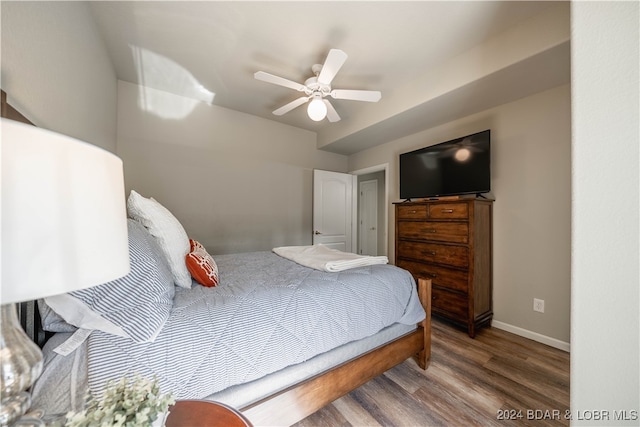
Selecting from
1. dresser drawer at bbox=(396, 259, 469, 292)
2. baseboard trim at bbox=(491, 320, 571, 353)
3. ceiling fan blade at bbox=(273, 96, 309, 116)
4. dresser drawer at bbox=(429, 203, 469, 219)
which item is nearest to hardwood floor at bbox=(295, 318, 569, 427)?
baseboard trim at bbox=(491, 320, 571, 353)

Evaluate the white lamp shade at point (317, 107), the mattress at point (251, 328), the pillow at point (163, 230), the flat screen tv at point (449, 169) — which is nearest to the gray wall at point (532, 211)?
the flat screen tv at point (449, 169)

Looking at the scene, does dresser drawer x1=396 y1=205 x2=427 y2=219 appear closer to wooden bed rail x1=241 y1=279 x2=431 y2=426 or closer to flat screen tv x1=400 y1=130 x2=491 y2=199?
flat screen tv x1=400 y1=130 x2=491 y2=199

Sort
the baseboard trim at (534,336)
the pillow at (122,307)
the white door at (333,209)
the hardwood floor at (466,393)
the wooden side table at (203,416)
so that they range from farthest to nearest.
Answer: the white door at (333,209) < the baseboard trim at (534,336) < the hardwood floor at (466,393) < the pillow at (122,307) < the wooden side table at (203,416)

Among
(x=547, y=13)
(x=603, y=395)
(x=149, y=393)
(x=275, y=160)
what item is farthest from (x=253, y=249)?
(x=547, y=13)

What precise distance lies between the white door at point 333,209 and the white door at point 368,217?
1358 mm

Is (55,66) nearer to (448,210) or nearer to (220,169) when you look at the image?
(220,169)

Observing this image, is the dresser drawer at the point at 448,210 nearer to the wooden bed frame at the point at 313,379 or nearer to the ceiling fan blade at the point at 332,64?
the wooden bed frame at the point at 313,379

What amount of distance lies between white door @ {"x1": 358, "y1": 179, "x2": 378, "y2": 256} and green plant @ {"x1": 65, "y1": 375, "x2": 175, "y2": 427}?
16.9ft

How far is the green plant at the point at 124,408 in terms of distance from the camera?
440mm

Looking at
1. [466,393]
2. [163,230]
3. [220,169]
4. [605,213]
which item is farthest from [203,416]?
[220,169]

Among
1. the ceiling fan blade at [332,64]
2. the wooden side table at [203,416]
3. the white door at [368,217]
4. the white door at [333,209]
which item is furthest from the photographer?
the white door at [368,217]

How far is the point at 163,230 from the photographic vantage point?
1241 millimetres

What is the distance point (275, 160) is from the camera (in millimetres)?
3609

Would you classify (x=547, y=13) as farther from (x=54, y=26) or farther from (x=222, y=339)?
(x=54, y=26)
